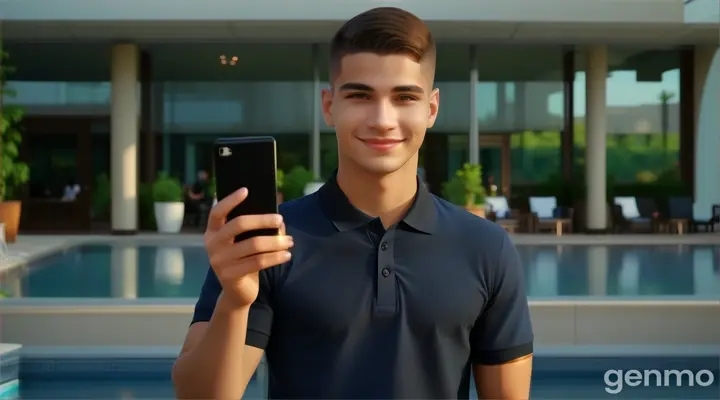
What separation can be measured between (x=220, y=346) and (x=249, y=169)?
30 cm

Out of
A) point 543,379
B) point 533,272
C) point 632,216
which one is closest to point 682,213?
point 632,216

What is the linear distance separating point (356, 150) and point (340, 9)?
15.0m

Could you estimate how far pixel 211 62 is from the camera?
1950 centimetres

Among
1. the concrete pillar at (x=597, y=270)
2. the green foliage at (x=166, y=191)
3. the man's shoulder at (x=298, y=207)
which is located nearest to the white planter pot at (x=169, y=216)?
the green foliage at (x=166, y=191)

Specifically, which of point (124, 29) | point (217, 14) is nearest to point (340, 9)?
point (217, 14)

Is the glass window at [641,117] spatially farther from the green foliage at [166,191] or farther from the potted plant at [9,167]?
the potted plant at [9,167]

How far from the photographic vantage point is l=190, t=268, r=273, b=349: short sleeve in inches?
60.6

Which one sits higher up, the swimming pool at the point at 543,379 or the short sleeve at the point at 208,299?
the short sleeve at the point at 208,299

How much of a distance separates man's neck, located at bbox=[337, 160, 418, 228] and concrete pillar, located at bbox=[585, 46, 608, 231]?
1748 cm

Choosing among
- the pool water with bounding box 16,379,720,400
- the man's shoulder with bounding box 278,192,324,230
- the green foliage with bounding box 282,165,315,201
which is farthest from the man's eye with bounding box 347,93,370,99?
the green foliage with bounding box 282,165,315,201

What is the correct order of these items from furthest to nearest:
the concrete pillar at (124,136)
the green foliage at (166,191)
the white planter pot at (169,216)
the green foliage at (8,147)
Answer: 1. the green foliage at (166,191)
2. the white planter pot at (169,216)
3. the concrete pillar at (124,136)
4. the green foliage at (8,147)

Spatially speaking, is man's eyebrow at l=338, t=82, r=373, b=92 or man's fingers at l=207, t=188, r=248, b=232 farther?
man's eyebrow at l=338, t=82, r=373, b=92

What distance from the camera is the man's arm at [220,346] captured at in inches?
56.5

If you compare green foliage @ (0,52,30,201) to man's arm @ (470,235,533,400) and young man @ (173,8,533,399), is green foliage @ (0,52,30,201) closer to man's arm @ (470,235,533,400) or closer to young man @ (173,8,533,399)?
young man @ (173,8,533,399)
